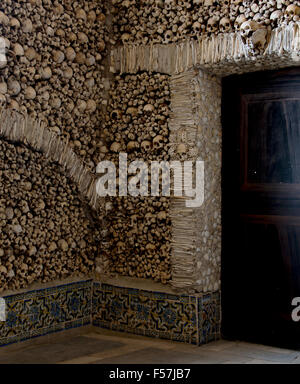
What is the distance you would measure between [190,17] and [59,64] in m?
0.99

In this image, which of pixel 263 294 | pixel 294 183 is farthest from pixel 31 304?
pixel 294 183

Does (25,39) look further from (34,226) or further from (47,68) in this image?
(34,226)

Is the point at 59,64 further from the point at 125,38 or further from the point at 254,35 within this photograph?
the point at 254,35

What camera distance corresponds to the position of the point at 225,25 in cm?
374

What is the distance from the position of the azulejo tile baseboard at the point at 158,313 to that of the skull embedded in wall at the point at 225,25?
1816 mm

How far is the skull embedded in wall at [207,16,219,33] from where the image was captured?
3797 millimetres

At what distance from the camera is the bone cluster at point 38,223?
365 centimetres

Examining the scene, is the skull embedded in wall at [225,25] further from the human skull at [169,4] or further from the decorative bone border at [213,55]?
the human skull at [169,4]

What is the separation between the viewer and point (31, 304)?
3779 mm

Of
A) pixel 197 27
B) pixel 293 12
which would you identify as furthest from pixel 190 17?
pixel 293 12

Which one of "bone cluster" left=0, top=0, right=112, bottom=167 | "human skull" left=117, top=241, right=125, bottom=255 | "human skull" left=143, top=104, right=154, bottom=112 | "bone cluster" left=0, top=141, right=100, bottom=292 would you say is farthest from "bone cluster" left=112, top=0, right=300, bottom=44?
"human skull" left=117, top=241, right=125, bottom=255

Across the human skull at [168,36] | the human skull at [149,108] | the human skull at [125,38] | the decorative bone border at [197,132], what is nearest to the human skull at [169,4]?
the human skull at [168,36]
